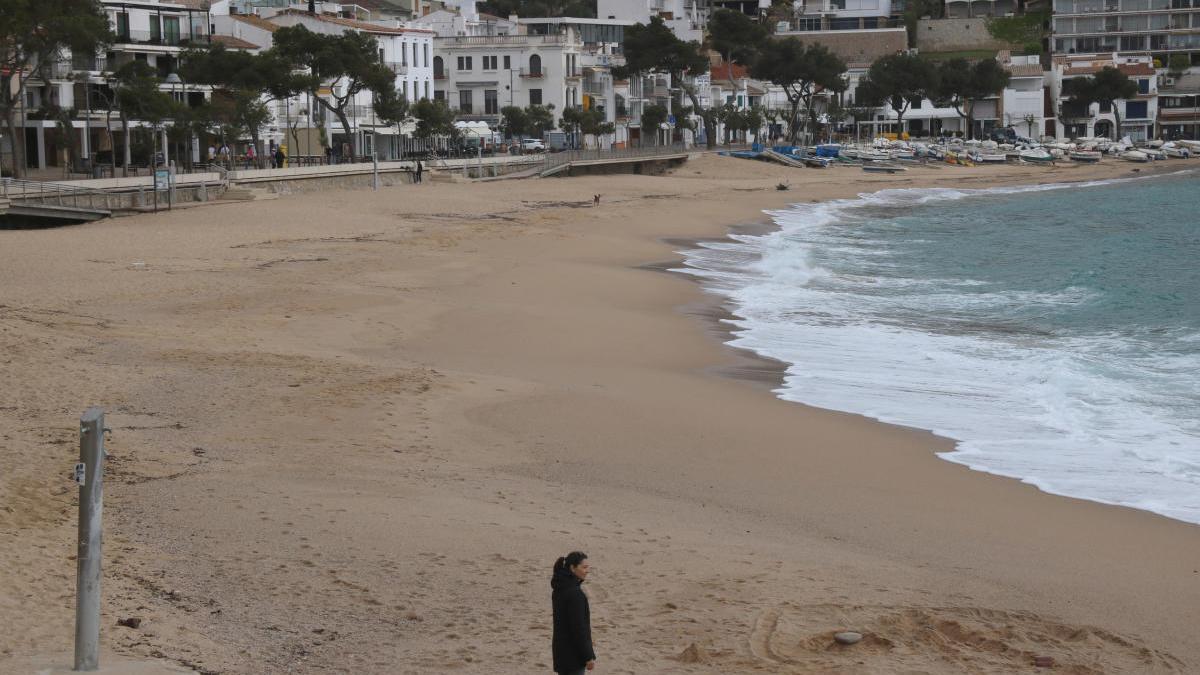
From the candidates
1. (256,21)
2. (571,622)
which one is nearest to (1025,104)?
(256,21)

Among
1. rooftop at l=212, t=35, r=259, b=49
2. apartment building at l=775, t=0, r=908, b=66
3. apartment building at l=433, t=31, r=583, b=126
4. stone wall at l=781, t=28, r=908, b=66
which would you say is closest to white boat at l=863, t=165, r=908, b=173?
apartment building at l=433, t=31, r=583, b=126

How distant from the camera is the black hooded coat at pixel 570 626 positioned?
298 inches

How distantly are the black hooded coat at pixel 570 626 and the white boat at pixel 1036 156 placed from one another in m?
106

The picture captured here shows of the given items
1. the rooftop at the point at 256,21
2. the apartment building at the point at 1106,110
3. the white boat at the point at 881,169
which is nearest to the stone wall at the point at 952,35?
the apartment building at the point at 1106,110

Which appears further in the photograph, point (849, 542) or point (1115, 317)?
point (1115, 317)

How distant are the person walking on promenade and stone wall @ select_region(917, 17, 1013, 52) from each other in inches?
6350

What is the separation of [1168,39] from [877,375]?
142 meters

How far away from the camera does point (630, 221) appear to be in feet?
150

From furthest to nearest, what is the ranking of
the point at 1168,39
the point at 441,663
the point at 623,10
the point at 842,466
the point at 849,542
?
1. the point at 1168,39
2. the point at 623,10
3. the point at 842,466
4. the point at 849,542
5. the point at 441,663

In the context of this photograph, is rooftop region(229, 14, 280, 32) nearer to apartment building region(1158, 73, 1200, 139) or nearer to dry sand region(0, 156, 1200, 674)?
dry sand region(0, 156, 1200, 674)

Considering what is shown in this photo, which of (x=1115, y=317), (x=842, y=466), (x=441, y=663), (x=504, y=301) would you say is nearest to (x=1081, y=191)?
(x=1115, y=317)

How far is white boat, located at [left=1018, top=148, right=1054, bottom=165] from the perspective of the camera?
10769cm

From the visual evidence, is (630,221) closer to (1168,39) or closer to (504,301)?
(504,301)

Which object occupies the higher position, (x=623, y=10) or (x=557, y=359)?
(x=623, y=10)
